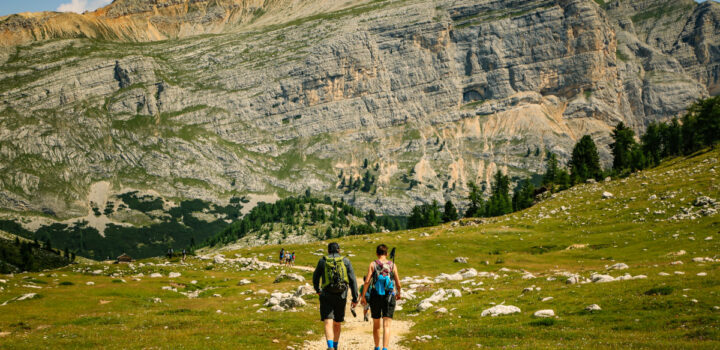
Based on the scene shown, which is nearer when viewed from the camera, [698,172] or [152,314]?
[152,314]

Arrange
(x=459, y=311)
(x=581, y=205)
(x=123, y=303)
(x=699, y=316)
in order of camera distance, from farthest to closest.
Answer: (x=581, y=205)
(x=123, y=303)
(x=459, y=311)
(x=699, y=316)

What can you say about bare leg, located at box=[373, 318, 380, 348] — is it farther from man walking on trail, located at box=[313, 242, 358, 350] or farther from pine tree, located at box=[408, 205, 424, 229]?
pine tree, located at box=[408, 205, 424, 229]

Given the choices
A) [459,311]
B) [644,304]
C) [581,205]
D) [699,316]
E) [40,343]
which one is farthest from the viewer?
[581,205]

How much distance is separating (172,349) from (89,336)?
6.63 metres

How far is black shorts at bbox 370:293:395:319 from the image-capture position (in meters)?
21.1

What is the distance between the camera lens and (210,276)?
59625mm

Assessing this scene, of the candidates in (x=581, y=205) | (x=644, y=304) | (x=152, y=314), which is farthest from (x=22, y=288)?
(x=581, y=205)

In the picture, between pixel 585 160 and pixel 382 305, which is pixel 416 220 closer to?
pixel 585 160

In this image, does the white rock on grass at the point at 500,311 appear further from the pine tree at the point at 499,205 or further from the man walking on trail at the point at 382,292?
the pine tree at the point at 499,205

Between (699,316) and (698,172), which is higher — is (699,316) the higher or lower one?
the lower one

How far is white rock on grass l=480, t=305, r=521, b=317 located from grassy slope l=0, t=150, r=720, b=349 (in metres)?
0.69

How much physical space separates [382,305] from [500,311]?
11.3 m

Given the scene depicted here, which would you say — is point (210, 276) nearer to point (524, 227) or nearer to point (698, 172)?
point (524, 227)

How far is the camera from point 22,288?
1708 inches
